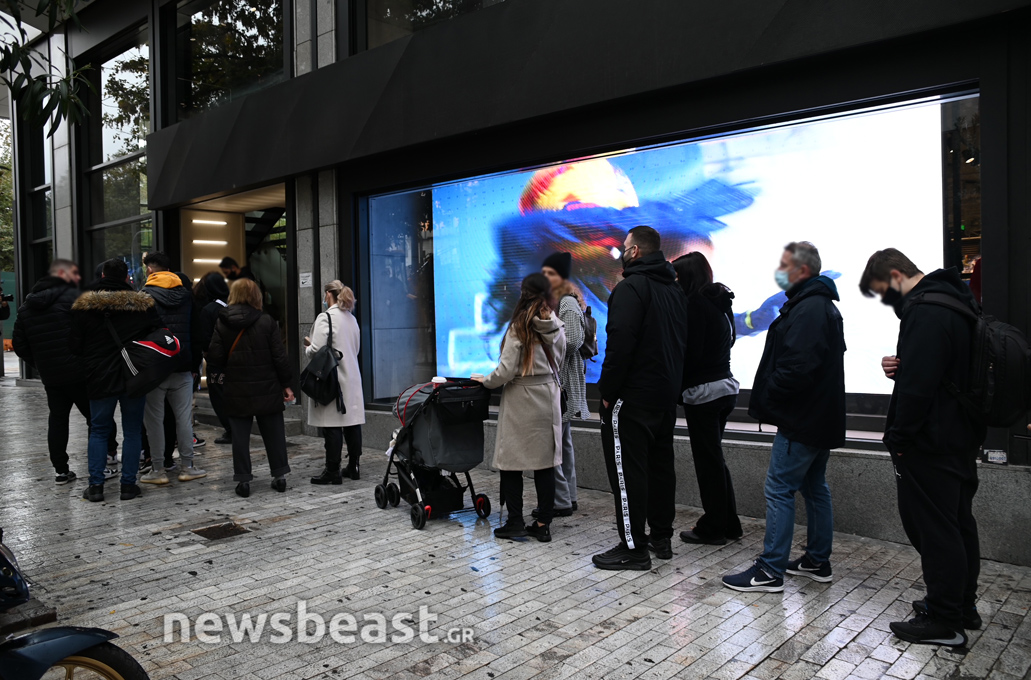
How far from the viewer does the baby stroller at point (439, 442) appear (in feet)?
18.8

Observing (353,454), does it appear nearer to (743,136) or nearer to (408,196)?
(408,196)

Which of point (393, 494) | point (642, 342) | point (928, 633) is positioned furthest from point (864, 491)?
point (393, 494)

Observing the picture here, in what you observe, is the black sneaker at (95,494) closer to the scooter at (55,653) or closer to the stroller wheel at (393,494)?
the stroller wheel at (393,494)

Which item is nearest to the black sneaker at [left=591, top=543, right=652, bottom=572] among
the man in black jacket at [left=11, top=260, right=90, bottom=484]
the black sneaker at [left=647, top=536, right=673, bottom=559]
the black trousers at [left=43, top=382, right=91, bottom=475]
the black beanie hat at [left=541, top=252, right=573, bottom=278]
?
the black sneaker at [left=647, top=536, right=673, bottom=559]

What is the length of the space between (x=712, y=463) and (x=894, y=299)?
5.95 ft

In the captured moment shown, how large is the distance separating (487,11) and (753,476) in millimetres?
5332

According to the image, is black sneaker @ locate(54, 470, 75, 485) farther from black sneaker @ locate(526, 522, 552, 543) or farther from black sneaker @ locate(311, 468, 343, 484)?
black sneaker @ locate(526, 522, 552, 543)

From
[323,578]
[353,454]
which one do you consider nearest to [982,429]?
[323,578]

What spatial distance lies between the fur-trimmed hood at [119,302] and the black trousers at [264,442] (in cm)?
129

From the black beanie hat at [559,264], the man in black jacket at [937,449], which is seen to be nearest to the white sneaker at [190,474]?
the black beanie hat at [559,264]

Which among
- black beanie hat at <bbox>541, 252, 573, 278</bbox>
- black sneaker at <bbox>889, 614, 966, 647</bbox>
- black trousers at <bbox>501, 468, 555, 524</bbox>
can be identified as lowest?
black sneaker at <bbox>889, 614, 966, 647</bbox>

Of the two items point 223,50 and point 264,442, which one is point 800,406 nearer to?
point 264,442

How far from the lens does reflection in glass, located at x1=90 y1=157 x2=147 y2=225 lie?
14.2 meters

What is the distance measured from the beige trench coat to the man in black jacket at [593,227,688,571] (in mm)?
577
